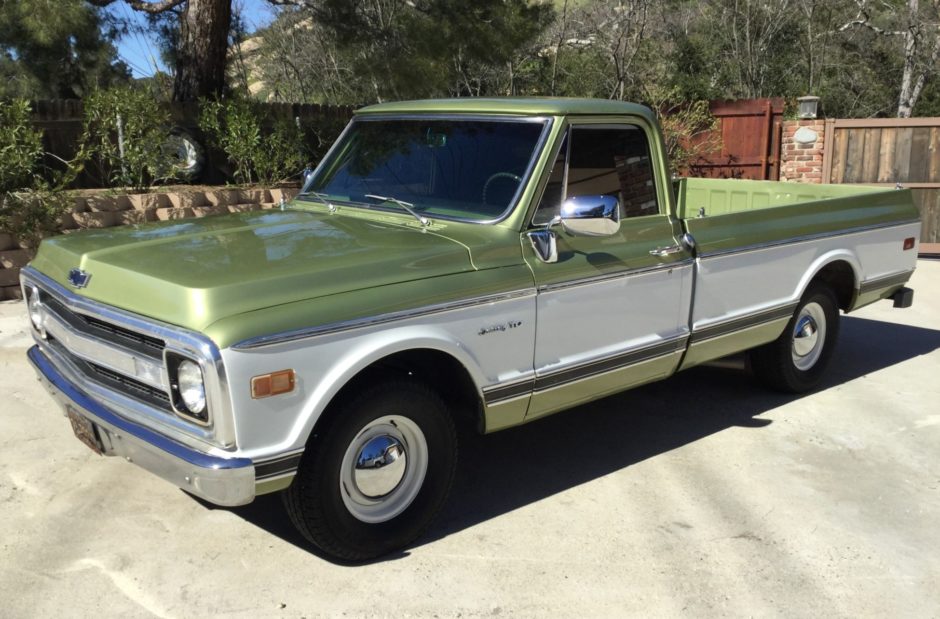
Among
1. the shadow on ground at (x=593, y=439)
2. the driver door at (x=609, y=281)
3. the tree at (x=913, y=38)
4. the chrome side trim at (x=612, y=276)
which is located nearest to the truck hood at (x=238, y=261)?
the chrome side trim at (x=612, y=276)

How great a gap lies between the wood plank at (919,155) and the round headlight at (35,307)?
35.8 ft

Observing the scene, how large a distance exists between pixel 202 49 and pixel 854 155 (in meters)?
8.96

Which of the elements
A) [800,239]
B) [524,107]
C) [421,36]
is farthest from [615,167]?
[421,36]

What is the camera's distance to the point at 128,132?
9.96 metres

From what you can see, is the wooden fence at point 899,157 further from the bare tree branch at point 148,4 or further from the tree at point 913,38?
the tree at point 913,38

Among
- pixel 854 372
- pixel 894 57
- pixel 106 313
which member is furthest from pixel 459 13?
pixel 894 57

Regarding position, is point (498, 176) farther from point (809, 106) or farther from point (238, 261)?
point (809, 106)

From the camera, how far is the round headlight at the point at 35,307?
4189 mm

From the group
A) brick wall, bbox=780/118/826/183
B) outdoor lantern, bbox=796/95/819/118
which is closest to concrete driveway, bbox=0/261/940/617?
brick wall, bbox=780/118/826/183

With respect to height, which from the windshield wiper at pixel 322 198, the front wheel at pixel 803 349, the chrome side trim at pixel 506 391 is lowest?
the front wheel at pixel 803 349

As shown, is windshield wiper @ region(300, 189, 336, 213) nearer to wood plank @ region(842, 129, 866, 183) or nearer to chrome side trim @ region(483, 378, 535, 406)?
chrome side trim @ region(483, 378, 535, 406)

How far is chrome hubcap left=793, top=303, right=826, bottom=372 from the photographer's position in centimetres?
591

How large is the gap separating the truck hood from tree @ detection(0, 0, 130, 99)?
31.1 feet

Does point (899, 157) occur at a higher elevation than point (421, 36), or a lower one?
lower
